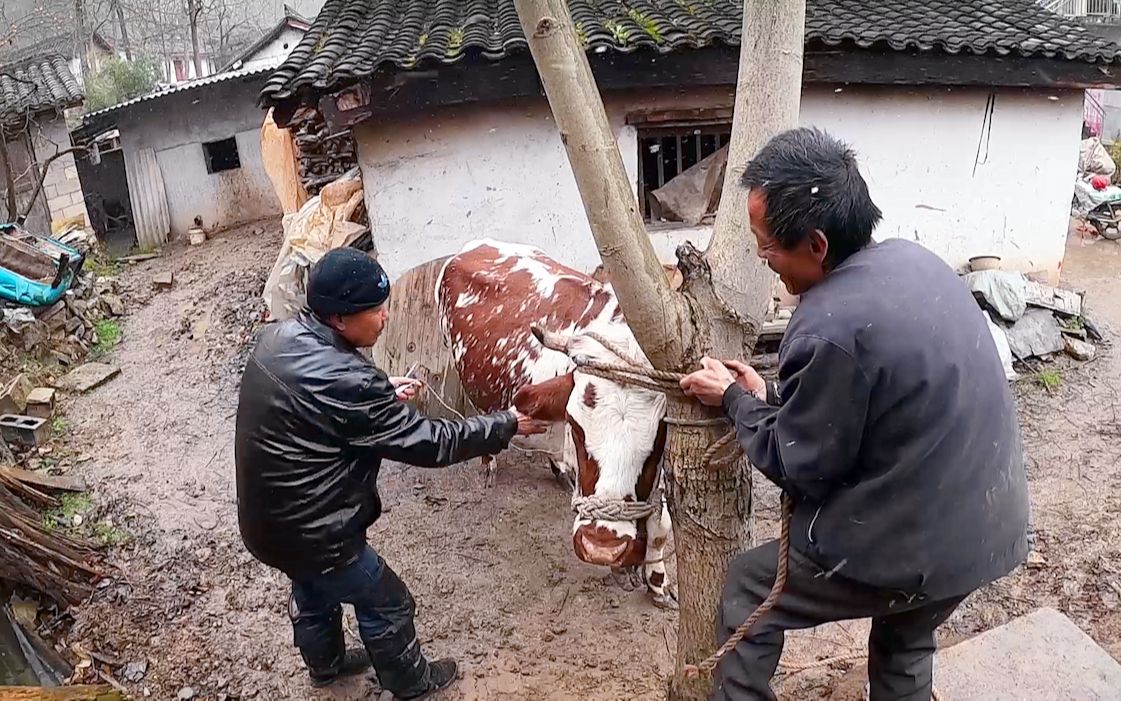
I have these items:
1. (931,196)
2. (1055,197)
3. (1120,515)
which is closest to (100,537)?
(1120,515)

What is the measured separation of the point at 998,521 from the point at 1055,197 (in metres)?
6.80

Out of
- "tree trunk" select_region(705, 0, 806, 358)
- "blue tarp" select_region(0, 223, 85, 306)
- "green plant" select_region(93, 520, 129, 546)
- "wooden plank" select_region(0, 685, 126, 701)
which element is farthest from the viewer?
"blue tarp" select_region(0, 223, 85, 306)

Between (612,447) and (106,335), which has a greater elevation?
(612,447)

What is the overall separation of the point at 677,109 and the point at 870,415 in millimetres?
5397

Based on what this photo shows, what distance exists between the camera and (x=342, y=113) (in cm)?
607

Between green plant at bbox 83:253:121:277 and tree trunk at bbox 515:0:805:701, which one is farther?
green plant at bbox 83:253:121:277

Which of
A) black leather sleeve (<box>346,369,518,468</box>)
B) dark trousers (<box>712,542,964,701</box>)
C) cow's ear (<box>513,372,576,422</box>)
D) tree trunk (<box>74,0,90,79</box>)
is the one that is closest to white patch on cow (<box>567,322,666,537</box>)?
cow's ear (<box>513,372,576,422</box>)

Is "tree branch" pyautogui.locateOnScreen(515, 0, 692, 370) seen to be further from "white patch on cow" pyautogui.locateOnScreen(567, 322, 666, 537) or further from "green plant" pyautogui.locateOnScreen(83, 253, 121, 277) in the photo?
"green plant" pyautogui.locateOnScreen(83, 253, 121, 277)

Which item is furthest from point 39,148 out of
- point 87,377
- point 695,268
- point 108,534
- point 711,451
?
point 711,451

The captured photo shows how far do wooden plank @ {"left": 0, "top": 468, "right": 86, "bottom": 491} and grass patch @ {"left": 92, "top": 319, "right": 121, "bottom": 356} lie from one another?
3295mm

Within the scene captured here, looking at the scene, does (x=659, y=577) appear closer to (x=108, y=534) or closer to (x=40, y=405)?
(x=108, y=534)

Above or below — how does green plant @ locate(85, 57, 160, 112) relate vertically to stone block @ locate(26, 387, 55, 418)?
above

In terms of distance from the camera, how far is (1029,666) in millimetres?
2869

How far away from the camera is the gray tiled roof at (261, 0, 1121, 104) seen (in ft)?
20.1
